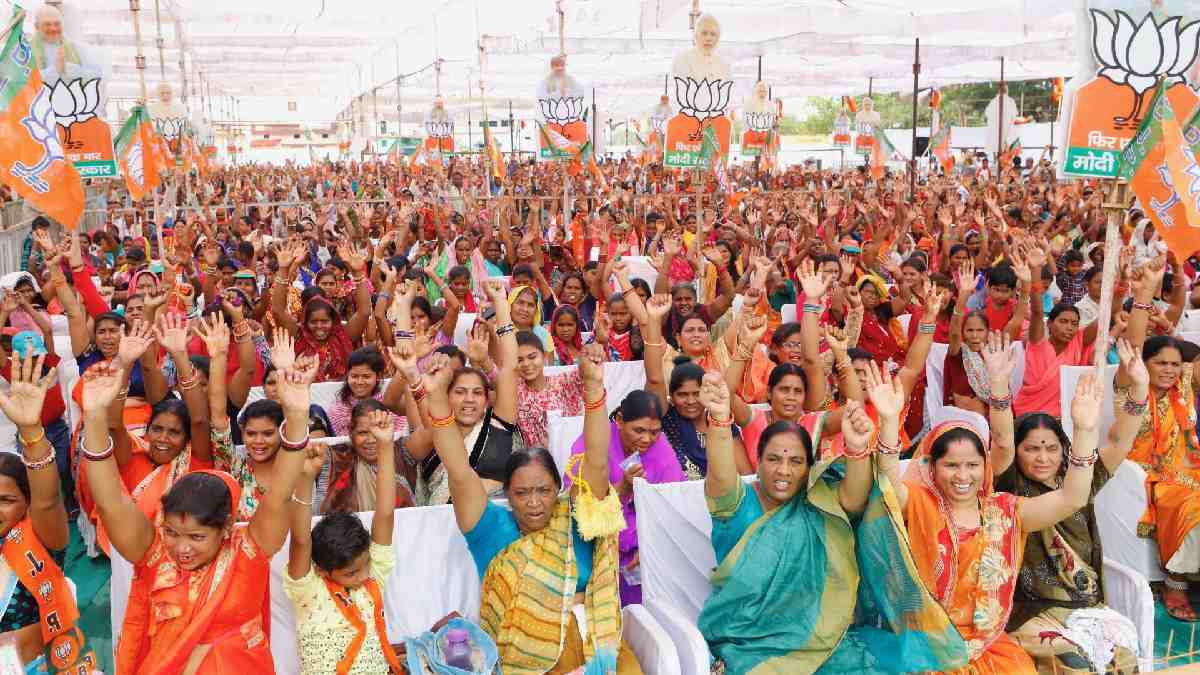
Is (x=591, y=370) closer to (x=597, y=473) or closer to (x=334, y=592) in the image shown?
(x=597, y=473)

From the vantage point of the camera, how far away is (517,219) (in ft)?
37.1

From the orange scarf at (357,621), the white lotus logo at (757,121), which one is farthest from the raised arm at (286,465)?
the white lotus logo at (757,121)

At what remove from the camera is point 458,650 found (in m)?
2.99

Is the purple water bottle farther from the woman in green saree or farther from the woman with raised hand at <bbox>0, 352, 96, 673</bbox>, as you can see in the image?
the woman with raised hand at <bbox>0, 352, 96, 673</bbox>

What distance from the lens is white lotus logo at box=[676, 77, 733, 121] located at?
8.15 meters

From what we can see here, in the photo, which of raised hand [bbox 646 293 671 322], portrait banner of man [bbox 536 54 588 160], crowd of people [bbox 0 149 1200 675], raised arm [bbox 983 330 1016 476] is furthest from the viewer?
portrait banner of man [bbox 536 54 588 160]

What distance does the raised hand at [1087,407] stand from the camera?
125 inches

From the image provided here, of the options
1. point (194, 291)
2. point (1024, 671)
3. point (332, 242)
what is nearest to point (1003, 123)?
point (332, 242)

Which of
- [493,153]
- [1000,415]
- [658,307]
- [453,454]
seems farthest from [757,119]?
[453,454]

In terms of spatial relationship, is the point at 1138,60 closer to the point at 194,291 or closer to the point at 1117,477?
the point at 1117,477

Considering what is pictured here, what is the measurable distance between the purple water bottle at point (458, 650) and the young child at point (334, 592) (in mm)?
171

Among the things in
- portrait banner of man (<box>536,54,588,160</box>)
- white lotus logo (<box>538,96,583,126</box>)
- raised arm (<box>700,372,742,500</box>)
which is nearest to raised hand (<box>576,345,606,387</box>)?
raised arm (<box>700,372,742,500</box>)

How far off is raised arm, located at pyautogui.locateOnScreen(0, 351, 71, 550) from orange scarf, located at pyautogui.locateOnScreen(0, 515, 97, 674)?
4 centimetres

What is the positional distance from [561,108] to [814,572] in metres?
7.84
